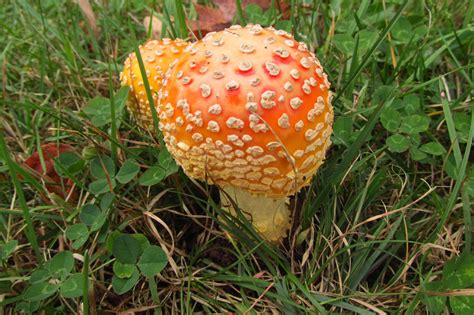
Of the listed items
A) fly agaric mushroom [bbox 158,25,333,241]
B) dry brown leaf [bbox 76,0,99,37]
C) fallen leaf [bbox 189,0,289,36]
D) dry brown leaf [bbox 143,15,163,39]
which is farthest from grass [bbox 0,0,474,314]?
dry brown leaf [bbox 143,15,163,39]

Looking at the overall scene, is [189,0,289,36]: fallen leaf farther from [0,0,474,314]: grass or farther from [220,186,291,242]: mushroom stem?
[220,186,291,242]: mushroom stem

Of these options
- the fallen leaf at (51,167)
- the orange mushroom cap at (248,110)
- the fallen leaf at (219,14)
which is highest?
the orange mushroom cap at (248,110)

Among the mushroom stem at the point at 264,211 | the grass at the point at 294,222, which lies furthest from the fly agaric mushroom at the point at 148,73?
the mushroom stem at the point at 264,211

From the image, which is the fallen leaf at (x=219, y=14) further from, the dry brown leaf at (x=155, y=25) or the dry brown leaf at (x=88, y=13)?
the dry brown leaf at (x=88, y=13)

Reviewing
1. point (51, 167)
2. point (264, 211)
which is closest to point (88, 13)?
point (51, 167)

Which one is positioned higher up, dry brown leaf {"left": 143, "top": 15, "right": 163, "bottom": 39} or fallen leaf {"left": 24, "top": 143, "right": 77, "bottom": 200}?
dry brown leaf {"left": 143, "top": 15, "right": 163, "bottom": 39}

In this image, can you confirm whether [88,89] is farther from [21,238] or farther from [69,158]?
[21,238]
